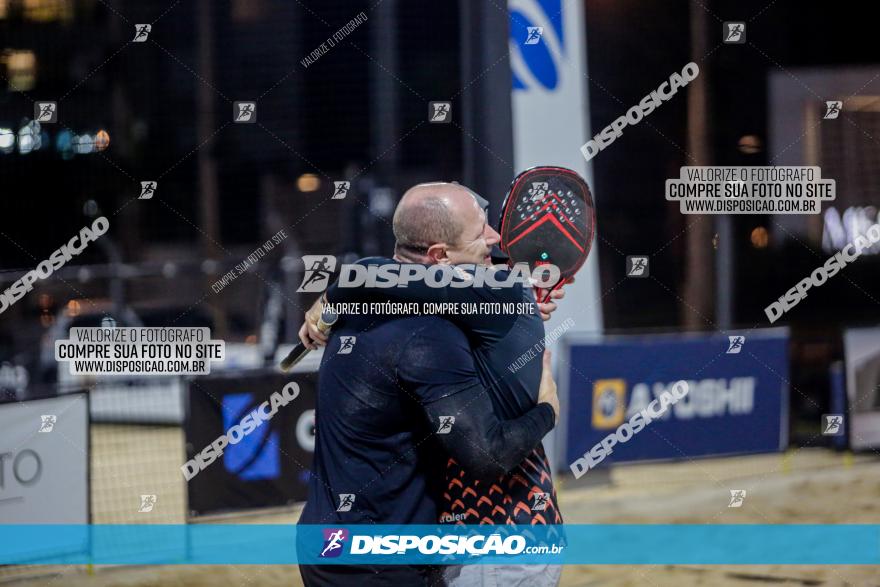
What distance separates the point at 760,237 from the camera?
11555 millimetres

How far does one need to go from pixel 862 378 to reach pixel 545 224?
18.3 feet

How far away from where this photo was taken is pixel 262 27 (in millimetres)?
12289

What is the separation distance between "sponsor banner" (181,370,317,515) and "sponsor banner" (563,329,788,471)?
2.02m

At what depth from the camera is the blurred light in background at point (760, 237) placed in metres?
11.5

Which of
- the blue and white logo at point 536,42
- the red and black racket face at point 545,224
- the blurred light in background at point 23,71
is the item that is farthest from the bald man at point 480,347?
the blurred light in background at point 23,71

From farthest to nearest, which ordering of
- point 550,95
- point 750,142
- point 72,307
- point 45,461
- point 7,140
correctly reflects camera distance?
point 72,307, point 7,140, point 750,142, point 550,95, point 45,461

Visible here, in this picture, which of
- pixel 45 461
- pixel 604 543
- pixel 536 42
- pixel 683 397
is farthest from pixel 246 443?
pixel 683 397

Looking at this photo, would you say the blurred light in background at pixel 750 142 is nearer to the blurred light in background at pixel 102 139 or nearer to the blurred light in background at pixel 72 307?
the blurred light in background at pixel 102 139

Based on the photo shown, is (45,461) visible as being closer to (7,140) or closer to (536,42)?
(536,42)

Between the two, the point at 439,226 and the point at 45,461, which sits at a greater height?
the point at 439,226

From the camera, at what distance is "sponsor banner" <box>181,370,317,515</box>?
613 centimetres

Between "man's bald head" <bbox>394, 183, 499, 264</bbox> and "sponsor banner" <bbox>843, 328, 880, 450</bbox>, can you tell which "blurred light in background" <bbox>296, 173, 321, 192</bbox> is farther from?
"man's bald head" <bbox>394, 183, 499, 264</bbox>

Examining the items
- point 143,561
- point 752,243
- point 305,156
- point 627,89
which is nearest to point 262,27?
point 305,156

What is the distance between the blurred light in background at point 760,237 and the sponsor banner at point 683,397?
350cm
